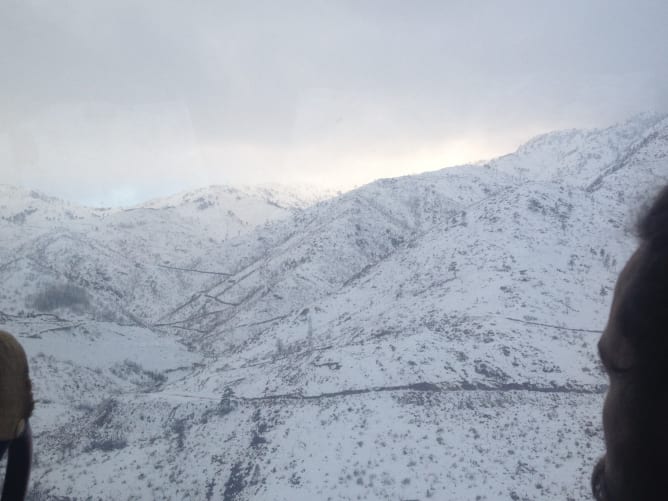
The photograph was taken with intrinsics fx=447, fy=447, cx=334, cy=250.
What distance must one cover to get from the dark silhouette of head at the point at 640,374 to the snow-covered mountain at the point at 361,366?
267 mm

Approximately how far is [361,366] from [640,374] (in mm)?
18112

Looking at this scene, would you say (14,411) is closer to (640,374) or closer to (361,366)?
(640,374)

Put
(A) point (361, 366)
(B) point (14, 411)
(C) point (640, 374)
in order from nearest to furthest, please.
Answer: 1. (C) point (640, 374)
2. (B) point (14, 411)
3. (A) point (361, 366)

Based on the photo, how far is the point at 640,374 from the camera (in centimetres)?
117

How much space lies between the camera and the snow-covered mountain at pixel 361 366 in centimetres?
1280

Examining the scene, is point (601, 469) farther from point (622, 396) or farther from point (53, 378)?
point (53, 378)

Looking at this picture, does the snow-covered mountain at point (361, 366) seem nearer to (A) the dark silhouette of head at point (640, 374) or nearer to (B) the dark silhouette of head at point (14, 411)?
(A) the dark silhouette of head at point (640, 374)

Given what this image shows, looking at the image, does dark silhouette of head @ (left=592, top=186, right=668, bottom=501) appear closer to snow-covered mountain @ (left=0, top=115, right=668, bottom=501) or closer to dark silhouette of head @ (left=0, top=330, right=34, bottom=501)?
snow-covered mountain @ (left=0, top=115, right=668, bottom=501)

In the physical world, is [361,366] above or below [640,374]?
below

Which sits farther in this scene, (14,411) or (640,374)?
(14,411)

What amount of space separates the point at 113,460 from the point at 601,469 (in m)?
19.4

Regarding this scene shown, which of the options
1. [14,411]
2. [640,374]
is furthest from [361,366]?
[640,374]

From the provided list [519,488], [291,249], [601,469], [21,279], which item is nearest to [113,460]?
[519,488]

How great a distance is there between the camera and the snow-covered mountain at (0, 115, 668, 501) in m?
12.8
